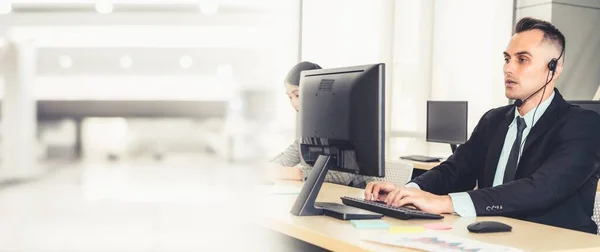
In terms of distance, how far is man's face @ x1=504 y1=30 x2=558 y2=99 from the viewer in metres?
1.99

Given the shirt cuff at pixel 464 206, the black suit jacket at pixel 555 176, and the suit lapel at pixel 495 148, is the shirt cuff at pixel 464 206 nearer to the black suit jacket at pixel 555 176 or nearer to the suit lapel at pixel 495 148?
the black suit jacket at pixel 555 176

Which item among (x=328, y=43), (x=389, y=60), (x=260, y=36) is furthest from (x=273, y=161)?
(x=389, y=60)

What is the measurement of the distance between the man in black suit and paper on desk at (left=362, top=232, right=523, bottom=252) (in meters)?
0.32

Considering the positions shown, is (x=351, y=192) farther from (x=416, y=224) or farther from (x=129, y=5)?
(x=129, y=5)

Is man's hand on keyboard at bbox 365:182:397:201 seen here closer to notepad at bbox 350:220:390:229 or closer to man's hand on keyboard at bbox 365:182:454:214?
man's hand on keyboard at bbox 365:182:454:214

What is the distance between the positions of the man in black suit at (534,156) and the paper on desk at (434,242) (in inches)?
12.7

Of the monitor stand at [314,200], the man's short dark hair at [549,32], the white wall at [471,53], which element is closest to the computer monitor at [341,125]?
the monitor stand at [314,200]

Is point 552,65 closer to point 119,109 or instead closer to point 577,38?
point 119,109

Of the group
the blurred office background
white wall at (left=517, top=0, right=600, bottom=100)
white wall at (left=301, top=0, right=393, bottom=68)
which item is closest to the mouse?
the blurred office background

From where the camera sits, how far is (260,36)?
73.9 inches

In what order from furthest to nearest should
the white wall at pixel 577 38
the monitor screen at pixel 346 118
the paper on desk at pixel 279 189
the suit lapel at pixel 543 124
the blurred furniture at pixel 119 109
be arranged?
1. the white wall at pixel 577 38
2. the paper on desk at pixel 279 189
3. the suit lapel at pixel 543 124
4. the monitor screen at pixel 346 118
5. the blurred furniture at pixel 119 109

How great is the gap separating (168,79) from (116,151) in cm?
32

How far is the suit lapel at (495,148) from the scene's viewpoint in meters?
2.08

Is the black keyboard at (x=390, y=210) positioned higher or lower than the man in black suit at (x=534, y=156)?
lower
